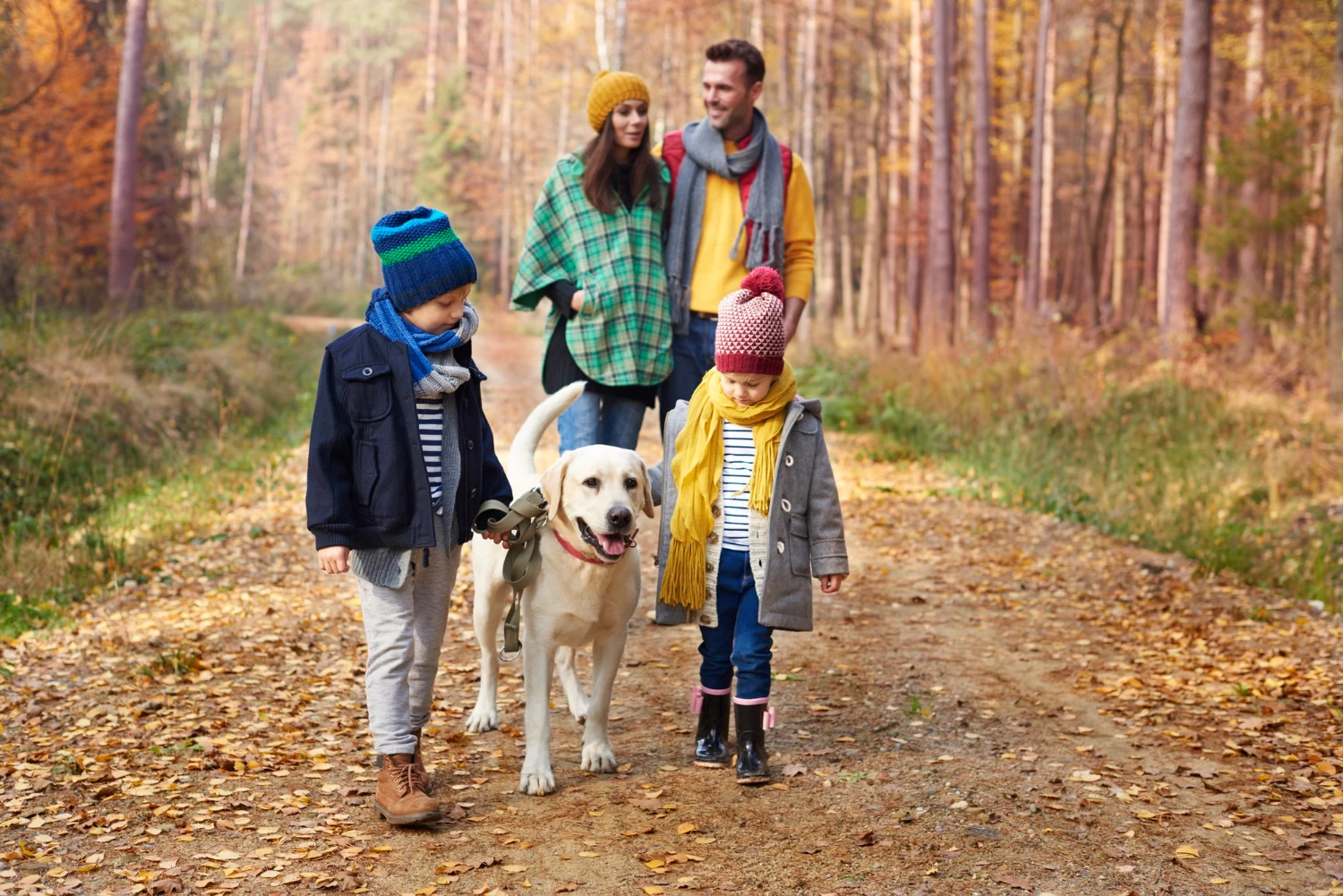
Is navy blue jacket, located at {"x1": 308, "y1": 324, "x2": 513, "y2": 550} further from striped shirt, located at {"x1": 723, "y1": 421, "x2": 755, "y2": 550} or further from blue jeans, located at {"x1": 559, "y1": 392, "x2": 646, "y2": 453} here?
blue jeans, located at {"x1": 559, "y1": 392, "x2": 646, "y2": 453}

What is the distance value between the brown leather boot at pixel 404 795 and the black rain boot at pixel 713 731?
1.03 meters

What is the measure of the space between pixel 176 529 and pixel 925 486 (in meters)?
6.25

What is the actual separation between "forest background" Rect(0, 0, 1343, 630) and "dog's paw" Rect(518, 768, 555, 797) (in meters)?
3.78

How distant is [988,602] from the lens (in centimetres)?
720

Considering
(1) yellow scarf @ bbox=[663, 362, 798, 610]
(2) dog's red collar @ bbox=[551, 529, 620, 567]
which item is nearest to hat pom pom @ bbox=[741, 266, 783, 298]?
(1) yellow scarf @ bbox=[663, 362, 798, 610]

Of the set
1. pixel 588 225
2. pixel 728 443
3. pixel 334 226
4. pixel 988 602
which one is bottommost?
pixel 988 602

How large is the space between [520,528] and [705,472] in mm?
682

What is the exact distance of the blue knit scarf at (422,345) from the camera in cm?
382

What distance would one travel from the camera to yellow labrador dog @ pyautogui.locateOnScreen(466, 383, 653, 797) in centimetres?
399

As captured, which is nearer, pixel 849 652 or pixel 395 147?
pixel 849 652

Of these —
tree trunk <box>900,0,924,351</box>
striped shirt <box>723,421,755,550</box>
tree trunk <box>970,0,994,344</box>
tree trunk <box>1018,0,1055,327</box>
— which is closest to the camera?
striped shirt <box>723,421,755,550</box>

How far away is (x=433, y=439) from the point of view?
392 centimetres

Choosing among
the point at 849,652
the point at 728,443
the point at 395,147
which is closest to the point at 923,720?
the point at 849,652

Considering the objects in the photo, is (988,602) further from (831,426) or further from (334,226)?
(334,226)
